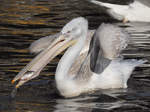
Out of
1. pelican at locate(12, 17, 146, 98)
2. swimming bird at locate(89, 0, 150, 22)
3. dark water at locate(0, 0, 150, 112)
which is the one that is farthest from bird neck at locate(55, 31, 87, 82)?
swimming bird at locate(89, 0, 150, 22)

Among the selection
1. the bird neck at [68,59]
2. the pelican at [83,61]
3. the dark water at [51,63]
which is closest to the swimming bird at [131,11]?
the dark water at [51,63]

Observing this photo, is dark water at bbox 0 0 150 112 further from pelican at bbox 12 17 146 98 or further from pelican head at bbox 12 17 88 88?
pelican head at bbox 12 17 88 88

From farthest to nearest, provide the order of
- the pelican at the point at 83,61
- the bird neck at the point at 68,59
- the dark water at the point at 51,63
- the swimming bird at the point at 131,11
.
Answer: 1. the swimming bird at the point at 131,11
2. the bird neck at the point at 68,59
3. the pelican at the point at 83,61
4. the dark water at the point at 51,63

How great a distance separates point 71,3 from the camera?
48.6ft

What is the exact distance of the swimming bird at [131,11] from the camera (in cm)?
1302

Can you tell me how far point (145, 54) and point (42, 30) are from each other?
112 inches

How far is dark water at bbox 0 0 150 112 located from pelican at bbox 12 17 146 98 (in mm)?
154

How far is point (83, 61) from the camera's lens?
7.47 m

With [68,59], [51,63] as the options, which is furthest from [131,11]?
[68,59]

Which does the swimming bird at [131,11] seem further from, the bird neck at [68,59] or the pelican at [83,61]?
the bird neck at [68,59]

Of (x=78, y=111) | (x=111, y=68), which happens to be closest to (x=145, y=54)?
(x=111, y=68)

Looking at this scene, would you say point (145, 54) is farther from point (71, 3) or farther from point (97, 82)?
point (71, 3)

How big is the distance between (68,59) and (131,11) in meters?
6.62

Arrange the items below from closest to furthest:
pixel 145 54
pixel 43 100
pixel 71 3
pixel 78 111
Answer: pixel 78 111, pixel 43 100, pixel 145 54, pixel 71 3
